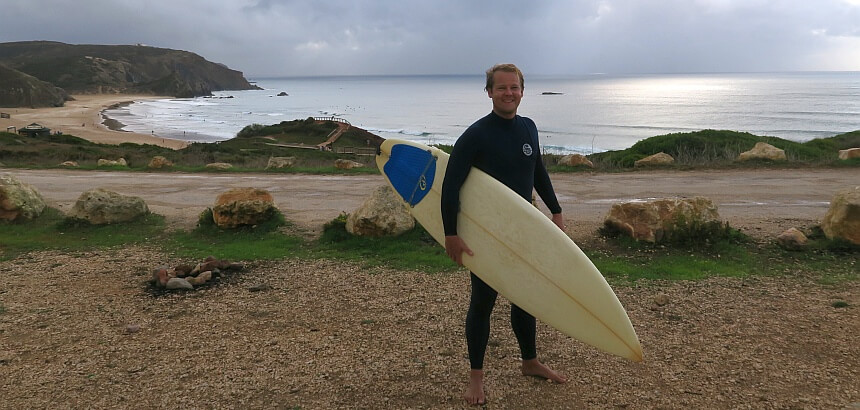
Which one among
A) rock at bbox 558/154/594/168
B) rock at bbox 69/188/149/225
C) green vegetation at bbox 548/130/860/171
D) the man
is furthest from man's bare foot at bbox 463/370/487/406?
rock at bbox 558/154/594/168

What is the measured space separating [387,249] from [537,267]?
3.93 meters

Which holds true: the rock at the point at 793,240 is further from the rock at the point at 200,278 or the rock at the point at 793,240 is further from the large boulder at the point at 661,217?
the rock at the point at 200,278

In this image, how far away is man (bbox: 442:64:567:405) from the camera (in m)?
2.99

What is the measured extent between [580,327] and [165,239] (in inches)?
263

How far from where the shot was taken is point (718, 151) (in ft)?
60.7

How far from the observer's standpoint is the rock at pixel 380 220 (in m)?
7.33

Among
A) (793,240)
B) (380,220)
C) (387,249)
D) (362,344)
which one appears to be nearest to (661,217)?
(793,240)

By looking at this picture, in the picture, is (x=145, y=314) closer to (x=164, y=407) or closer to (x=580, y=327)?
(x=164, y=407)

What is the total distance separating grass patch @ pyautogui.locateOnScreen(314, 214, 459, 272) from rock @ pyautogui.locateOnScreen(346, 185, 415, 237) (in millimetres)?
97

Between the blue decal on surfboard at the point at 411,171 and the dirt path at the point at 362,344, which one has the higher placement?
the blue decal on surfboard at the point at 411,171

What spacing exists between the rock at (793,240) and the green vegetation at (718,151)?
826cm

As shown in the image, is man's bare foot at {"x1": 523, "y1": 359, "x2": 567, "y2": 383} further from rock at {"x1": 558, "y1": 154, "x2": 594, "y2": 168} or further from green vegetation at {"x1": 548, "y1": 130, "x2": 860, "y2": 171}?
rock at {"x1": 558, "y1": 154, "x2": 594, "y2": 168}

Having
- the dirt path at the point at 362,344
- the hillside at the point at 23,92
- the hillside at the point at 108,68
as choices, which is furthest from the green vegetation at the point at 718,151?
the hillside at the point at 108,68

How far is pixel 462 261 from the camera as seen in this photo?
3.21 m
